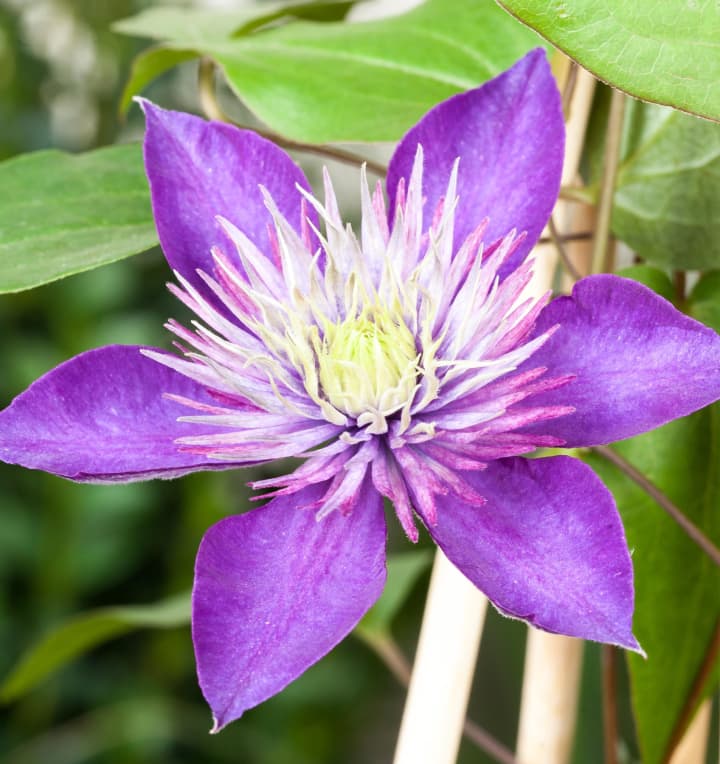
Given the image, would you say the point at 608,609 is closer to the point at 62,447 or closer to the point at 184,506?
the point at 62,447

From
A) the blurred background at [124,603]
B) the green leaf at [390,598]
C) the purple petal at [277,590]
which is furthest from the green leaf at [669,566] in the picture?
the blurred background at [124,603]

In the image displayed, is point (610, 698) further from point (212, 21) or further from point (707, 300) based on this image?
point (212, 21)

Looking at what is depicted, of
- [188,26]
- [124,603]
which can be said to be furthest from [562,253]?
[124,603]

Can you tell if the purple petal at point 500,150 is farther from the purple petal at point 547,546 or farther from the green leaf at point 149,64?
the green leaf at point 149,64

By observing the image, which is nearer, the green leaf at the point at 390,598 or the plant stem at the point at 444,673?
the plant stem at the point at 444,673

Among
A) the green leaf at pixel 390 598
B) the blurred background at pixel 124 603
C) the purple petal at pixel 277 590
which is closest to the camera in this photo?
the purple petal at pixel 277 590

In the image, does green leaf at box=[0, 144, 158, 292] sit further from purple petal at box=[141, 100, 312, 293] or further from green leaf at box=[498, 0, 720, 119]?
green leaf at box=[498, 0, 720, 119]

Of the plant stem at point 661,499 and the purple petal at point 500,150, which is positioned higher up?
the purple petal at point 500,150
